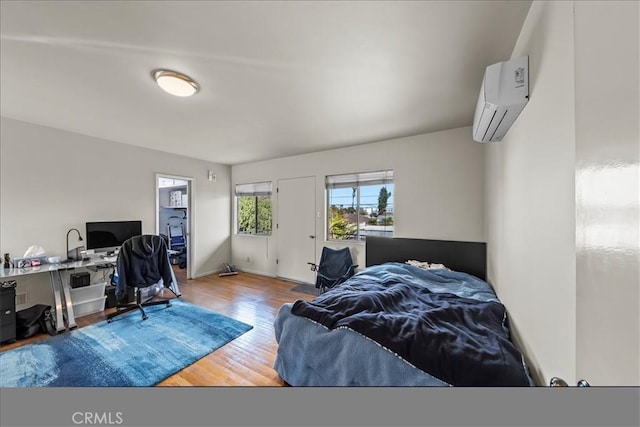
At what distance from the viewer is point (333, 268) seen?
11.5 feet

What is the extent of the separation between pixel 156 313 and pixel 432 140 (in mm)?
4229

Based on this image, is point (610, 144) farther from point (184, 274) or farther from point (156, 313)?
point (184, 274)

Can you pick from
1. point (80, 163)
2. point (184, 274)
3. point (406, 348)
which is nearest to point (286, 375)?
point (406, 348)

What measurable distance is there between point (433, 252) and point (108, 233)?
4.54 m

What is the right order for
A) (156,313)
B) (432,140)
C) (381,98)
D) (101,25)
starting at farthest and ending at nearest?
(432,140), (156,313), (381,98), (101,25)

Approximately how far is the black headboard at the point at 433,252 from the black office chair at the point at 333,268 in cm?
31

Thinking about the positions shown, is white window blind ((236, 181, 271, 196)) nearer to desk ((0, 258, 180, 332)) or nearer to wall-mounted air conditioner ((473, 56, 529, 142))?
desk ((0, 258, 180, 332))

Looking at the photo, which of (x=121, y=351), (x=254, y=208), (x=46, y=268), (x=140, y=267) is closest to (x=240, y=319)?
(x=121, y=351)

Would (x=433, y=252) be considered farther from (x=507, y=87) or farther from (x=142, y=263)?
(x=142, y=263)

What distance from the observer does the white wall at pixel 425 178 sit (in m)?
2.88

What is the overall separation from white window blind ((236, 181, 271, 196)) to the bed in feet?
9.95

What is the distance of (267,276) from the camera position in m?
4.64

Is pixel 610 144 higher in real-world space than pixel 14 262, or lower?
higher

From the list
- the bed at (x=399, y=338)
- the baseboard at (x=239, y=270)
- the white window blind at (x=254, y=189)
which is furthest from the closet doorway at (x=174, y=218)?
the bed at (x=399, y=338)
